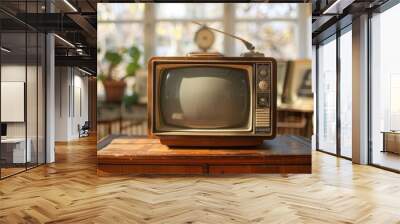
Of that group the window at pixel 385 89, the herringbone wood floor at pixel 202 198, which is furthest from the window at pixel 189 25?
the window at pixel 385 89

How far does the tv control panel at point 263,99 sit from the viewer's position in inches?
67.2

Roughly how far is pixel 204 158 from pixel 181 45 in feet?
1.75

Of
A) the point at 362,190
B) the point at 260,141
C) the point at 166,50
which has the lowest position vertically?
the point at 362,190

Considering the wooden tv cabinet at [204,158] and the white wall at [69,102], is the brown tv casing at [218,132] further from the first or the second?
the white wall at [69,102]

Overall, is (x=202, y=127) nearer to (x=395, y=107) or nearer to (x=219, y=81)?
(x=219, y=81)

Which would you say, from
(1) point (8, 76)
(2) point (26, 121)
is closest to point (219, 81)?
(1) point (8, 76)

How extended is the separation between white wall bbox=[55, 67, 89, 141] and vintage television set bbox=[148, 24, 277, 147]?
3.37 meters

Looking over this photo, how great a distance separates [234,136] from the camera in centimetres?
175

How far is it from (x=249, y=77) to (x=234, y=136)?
273 millimetres

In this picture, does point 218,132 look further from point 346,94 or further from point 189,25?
point 346,94

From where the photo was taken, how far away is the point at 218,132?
5.71 feet

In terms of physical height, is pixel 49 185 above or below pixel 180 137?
below

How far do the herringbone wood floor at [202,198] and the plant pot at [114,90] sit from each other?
0.55 meters

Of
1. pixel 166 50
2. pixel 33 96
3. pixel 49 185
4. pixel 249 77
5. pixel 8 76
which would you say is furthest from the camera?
pixel 33 96
